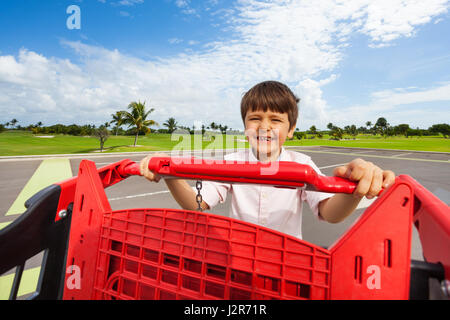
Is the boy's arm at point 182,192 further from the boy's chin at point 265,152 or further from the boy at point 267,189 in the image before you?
the boy's chin at point 265,152

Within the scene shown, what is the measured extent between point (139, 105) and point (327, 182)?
2654cm

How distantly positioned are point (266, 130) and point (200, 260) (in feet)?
2.73

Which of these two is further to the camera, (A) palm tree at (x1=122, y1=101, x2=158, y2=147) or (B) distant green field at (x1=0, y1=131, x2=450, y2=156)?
(A) palm tree at (x1=122, y1=101, x2=158, y2=147)

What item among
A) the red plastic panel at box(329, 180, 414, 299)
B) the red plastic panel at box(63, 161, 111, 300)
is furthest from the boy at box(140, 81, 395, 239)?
the red plastic panel at box(329, 180, 414, 299)

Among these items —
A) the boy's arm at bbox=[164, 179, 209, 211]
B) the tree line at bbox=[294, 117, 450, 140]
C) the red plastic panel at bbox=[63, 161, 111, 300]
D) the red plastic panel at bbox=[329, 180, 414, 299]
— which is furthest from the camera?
the tree line at bbox=[294, 117, 450, 140]

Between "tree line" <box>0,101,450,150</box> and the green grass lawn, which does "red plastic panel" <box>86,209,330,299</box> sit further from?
A: the green grass lawn

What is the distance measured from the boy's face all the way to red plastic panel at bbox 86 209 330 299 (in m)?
0.68

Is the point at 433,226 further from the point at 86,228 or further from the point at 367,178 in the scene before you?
the point at 86,228

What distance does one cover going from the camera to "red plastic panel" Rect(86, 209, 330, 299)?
784 mm

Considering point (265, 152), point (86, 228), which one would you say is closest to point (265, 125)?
point (265, 152)

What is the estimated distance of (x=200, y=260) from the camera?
0.84 metres

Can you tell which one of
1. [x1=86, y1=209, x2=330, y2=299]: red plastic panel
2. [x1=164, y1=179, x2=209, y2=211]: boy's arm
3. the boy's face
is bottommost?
[x1=86, y1=209, x2=330, y2=299]: red plastic panel

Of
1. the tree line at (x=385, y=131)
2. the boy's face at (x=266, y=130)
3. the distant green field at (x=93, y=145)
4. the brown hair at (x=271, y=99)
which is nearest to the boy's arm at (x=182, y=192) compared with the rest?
the distant green field at (x=93, y=145)
